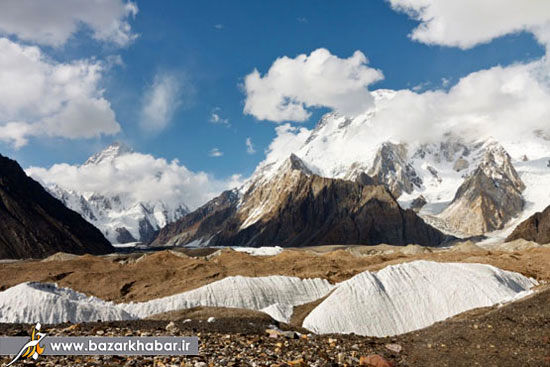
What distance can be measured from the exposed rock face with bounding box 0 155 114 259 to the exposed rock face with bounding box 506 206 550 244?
15685cm

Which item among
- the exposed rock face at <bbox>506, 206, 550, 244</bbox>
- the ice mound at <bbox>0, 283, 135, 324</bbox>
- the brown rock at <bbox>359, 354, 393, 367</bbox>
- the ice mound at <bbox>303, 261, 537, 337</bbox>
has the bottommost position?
the brown rock at <bbox>359, 354, 393, 367</bbox>

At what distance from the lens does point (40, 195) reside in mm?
152375

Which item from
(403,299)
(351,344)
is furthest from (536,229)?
(351,344)

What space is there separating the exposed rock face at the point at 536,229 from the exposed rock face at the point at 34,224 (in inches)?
6175

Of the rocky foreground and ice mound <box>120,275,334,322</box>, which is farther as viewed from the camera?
ice mound <box>120,275,334,322</box>

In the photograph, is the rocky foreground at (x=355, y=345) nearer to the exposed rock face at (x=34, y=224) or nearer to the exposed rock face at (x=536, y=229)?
the exposed rock face at (x=34, y=224)

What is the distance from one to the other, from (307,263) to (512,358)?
45.4 metres

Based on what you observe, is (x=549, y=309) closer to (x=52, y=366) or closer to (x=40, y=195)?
(x=52, y=366)

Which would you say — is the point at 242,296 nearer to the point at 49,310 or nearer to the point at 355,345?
the point at 49,310

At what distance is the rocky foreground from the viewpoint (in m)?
10.7

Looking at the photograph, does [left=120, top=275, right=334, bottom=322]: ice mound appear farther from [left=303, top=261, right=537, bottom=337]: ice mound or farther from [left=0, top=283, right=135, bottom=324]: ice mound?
[left=303, top=261, right=537, bottom=337]: ice mound

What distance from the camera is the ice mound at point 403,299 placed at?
2398 cm

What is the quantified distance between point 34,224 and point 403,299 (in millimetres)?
127254

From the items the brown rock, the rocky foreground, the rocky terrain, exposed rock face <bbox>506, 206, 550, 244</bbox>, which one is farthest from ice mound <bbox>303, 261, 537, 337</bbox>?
exposed rock face <bbox>506, 206, 550, 244</bbox>
